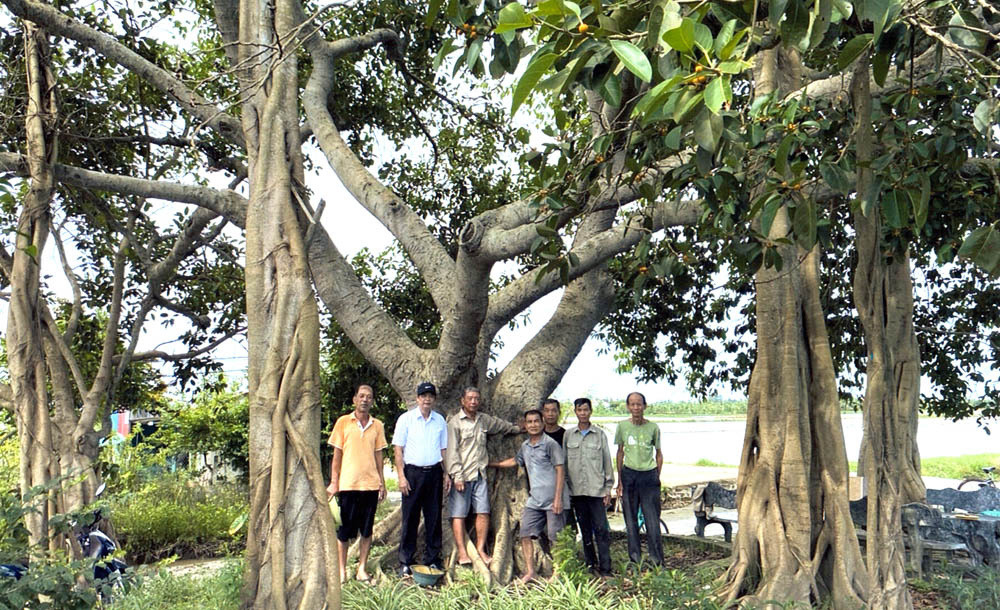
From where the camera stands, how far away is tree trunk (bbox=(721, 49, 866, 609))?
20.5 ft

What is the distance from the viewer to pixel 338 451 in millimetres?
7188

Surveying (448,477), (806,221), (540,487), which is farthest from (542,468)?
(806,221)

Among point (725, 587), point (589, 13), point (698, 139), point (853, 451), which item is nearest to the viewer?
point (698, 139)

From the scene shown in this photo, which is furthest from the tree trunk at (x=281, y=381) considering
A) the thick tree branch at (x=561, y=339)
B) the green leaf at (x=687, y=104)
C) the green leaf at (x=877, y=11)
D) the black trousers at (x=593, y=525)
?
the green leaf at (x=877, y=11)

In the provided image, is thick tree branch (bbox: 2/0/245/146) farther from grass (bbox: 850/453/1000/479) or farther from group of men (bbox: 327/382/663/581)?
grass (bbox: 850/453/1000/479)

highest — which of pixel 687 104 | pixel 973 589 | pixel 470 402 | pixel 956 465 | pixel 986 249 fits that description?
pixel 687 104

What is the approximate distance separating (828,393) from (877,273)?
219cm

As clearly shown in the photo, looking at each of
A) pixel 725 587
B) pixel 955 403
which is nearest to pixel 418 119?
pixel 725 587

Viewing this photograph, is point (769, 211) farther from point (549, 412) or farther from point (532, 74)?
point (549, 412)

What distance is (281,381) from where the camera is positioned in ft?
17.8

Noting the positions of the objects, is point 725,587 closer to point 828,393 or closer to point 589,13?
point 828,393

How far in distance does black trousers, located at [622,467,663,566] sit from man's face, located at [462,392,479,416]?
1514 millimetres

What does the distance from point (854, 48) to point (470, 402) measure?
4.81 m

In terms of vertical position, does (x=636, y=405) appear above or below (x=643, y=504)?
above
